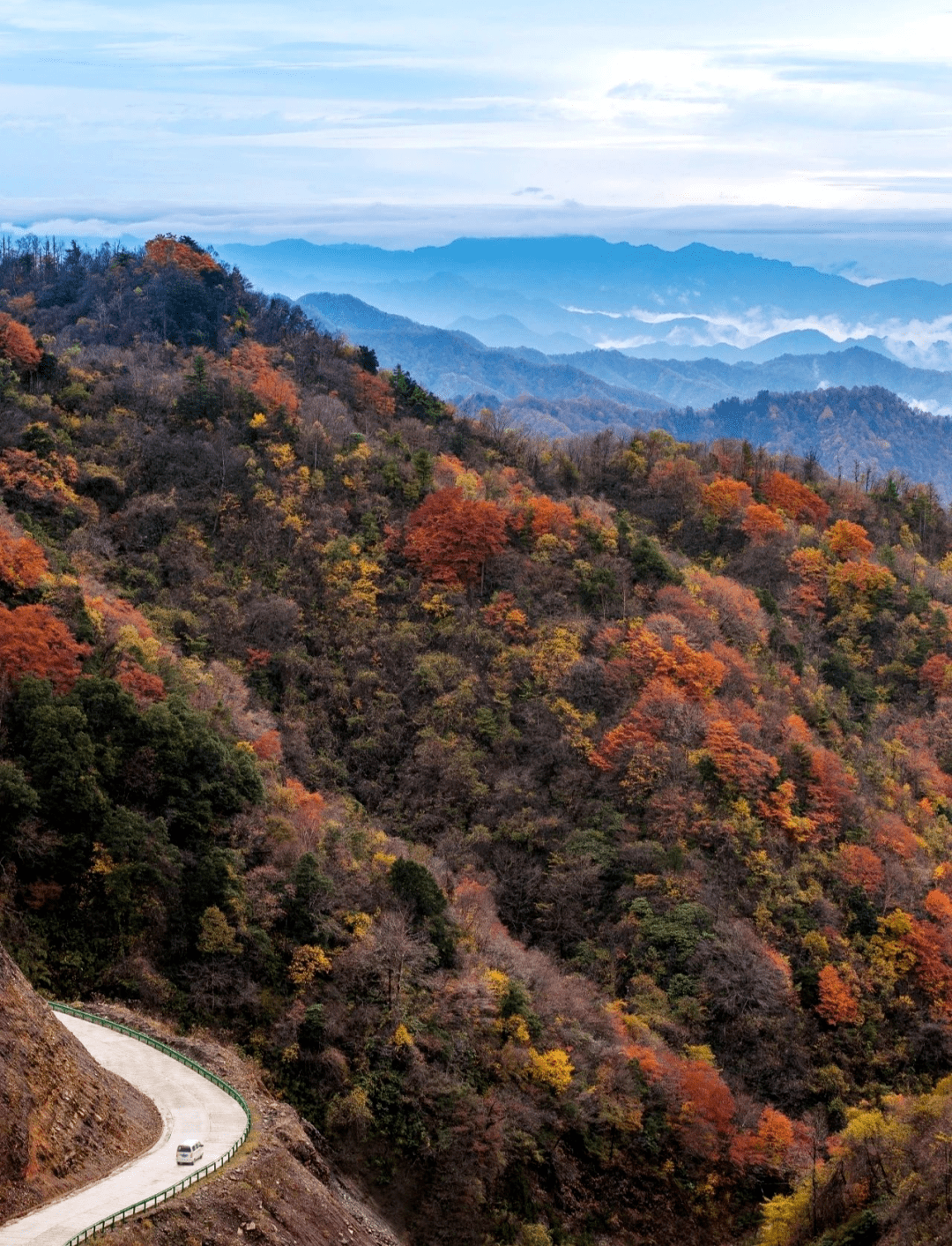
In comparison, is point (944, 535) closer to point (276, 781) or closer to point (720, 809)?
point (720, 809)

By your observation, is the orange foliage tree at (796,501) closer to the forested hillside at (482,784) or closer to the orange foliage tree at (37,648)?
the forested hillside at (482,784)

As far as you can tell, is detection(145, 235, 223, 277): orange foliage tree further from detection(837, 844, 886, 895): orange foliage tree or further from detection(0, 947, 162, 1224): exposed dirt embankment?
detection(0, 947, 162, 1224): exposed dirt embankment

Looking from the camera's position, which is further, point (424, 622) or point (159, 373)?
point (159, 373)

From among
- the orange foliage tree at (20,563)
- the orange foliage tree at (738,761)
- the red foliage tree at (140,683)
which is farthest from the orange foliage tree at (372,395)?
the red foliage tree at (140,683)

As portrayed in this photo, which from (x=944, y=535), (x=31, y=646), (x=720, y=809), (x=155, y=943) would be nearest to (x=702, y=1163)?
(x=720, y=809)

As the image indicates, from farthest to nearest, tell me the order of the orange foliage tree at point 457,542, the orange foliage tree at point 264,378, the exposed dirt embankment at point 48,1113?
the orange foliage tree at point 264,378
the orange foliage tree at point 457,542
the exposed dirt embankment at point 48,1113

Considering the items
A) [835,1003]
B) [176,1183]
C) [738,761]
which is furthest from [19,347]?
[176,1183]
